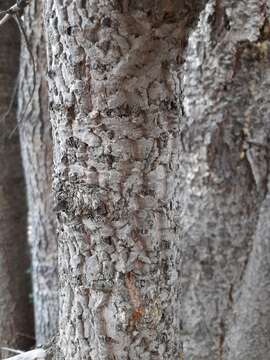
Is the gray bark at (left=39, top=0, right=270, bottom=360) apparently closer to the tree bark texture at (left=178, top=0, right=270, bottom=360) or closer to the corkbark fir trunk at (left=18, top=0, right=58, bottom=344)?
the tree bark texture at (left=178, top=0, right=270, bottom=360)

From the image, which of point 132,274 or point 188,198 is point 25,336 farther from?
point 132,274

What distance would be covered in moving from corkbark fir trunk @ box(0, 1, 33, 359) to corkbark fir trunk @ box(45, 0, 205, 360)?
1046 millimetres

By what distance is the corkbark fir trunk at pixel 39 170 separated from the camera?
6.35 ft

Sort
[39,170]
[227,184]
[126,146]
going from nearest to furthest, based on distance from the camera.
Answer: [126,146] < [227,184] < [39,170]

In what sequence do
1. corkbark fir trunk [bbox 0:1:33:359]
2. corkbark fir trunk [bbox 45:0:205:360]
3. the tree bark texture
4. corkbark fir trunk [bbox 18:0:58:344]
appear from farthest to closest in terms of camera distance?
corkbark fir trunk [bbox 0:1:33:359], corkbark fir trunk [bbox 18:0:58:344], the tree bark texture, corkbark fir trunk [bbox 45:0:205:360]

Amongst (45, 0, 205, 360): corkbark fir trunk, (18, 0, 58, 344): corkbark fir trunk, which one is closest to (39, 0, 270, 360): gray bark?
(45, 0, 205, 360): corkbark fir trunk

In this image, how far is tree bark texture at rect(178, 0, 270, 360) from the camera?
1.05 m

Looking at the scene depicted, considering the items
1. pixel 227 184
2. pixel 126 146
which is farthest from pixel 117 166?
pixel 227 184

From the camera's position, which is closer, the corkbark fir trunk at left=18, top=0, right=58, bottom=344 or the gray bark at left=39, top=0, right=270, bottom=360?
the gray bark at left=39, top=0, right=270, bottom=360

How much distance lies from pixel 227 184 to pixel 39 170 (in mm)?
797

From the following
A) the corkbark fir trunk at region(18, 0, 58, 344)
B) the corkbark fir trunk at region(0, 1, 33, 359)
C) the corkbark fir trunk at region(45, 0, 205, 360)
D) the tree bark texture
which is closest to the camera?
the corkbark fir trunk at region(45, 0, 205, 360)

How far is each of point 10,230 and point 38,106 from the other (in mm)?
554

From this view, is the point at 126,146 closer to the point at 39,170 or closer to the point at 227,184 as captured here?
the point at 227,184

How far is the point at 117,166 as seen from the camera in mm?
1005
